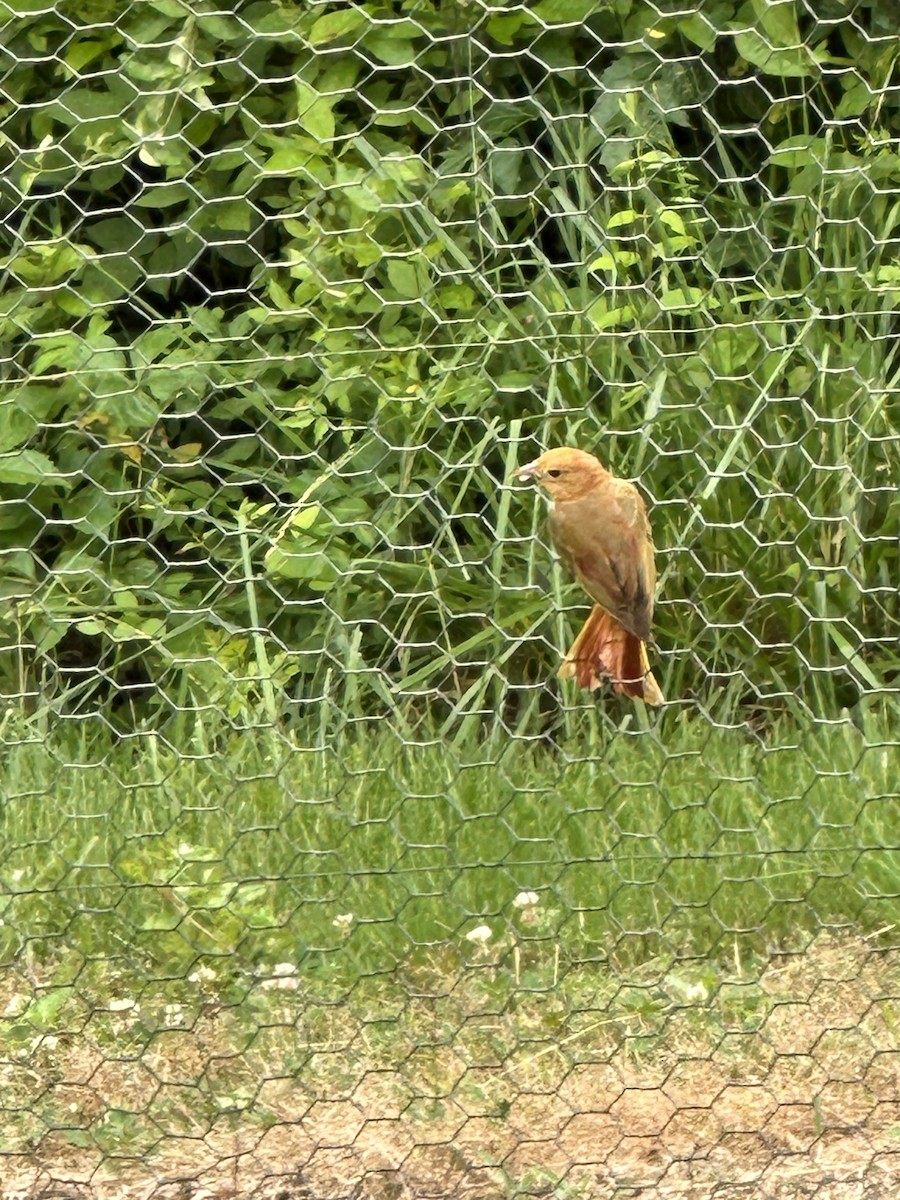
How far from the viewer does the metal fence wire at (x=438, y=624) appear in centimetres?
264

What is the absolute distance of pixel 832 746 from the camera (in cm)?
315

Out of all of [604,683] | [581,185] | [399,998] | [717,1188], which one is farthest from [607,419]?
[717,1188]

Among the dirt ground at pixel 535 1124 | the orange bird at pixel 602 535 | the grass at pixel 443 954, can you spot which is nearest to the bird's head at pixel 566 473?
the orange bird at pixel 602 535

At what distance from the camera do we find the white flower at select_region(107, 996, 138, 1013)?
2.72m

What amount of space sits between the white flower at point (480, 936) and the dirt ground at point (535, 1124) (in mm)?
171

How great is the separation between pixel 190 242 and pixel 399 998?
1.46 metres

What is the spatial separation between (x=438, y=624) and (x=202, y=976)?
1.05m

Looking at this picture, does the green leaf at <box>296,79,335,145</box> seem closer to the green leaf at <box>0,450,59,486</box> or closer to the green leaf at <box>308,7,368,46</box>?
the green leaf at <box>308,7,368,46</box>

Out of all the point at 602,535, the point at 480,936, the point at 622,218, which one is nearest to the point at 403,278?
the point at 622,218

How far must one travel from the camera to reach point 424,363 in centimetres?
367

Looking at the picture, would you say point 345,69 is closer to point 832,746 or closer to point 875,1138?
point 832,746

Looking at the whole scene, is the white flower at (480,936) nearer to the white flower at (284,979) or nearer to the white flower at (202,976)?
the white flower at (284,979)

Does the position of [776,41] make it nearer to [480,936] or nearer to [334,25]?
[334,25]

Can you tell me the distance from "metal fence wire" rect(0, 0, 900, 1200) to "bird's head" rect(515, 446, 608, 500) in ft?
0.40
